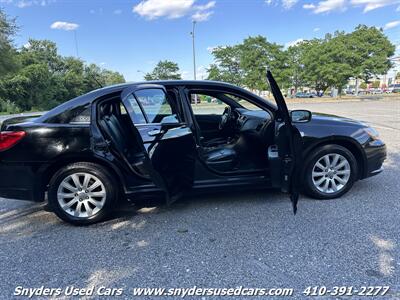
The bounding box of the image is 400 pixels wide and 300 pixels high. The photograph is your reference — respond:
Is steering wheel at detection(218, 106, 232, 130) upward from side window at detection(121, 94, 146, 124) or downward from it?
downward

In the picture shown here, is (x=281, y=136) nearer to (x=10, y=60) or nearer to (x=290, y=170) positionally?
(x=290, y=170)

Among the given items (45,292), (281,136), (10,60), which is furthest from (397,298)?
(10,60)

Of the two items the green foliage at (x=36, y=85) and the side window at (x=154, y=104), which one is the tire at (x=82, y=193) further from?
the green foliage at (x=36, y=85)

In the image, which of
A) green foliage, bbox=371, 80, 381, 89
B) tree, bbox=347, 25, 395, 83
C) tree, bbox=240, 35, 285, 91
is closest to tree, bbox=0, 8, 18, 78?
tree, bbox=240, 35, 285, 91

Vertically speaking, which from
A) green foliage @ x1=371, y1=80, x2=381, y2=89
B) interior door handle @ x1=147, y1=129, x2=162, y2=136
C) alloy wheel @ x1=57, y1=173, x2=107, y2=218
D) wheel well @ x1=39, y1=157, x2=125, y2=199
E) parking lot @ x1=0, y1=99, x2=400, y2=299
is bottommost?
parking lot @ x1=0, y1=99, x2=400, y2=299

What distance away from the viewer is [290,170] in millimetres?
3225

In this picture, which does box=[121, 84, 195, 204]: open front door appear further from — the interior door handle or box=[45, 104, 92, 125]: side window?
box=[45, 104, 92, 125]: side window

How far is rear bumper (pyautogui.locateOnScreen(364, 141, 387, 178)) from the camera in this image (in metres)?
3.81

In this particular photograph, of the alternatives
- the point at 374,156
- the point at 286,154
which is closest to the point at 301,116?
the point at 286,154

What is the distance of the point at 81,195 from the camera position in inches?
131

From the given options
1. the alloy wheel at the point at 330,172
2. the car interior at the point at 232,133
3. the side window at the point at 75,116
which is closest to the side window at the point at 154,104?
the car interior at the point at 232,133

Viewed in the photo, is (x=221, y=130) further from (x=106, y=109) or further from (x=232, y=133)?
(x=106, y=109)

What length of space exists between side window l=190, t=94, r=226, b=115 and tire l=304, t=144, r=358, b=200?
5.52 ft

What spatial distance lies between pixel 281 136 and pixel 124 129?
1750 mm
